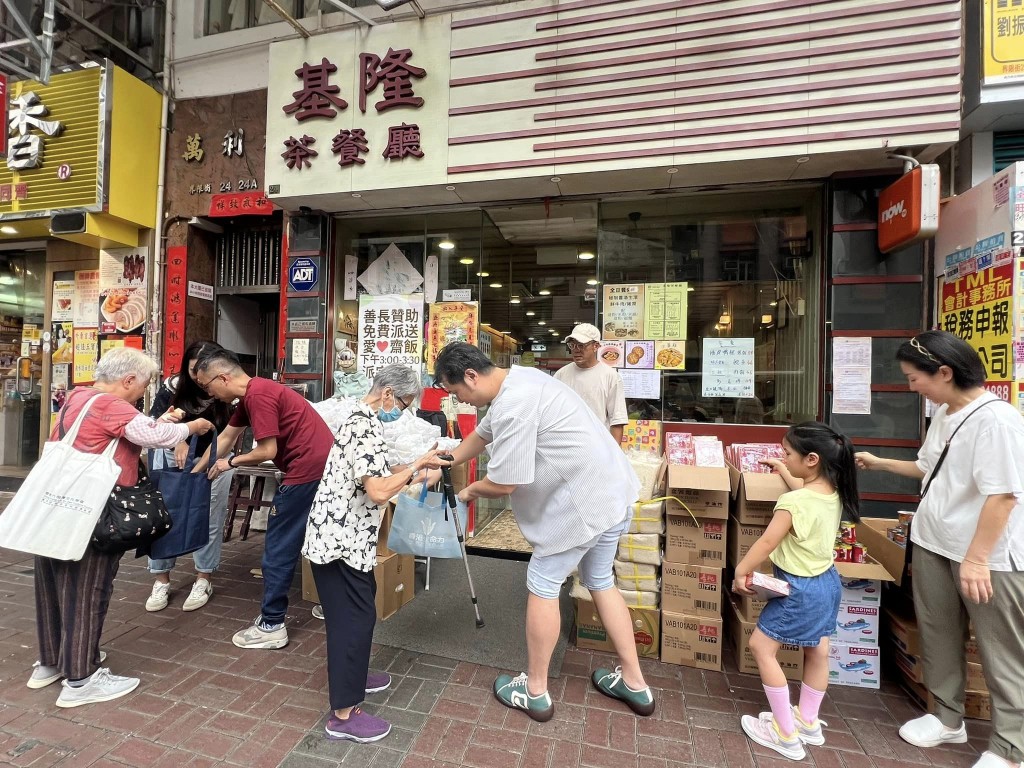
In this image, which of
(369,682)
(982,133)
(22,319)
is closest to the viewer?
(369,682)

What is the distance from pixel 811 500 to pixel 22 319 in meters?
10.5

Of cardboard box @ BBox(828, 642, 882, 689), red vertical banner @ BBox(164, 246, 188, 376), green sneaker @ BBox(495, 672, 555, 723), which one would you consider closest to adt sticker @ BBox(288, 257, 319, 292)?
red vertical banner @ BBox(164, 246, 188, 376)

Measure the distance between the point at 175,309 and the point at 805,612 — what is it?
7.53m

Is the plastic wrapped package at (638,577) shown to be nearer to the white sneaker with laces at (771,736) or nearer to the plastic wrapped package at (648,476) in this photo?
the plastic wrapped package at (648,476)

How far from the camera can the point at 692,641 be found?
125 inches

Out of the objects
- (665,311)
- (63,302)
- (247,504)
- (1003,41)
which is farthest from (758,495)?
(63,302)

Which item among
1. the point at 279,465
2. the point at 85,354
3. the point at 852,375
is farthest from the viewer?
the point at 85,354

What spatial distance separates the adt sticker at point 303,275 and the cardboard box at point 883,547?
589cm

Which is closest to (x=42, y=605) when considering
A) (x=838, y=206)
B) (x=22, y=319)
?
(x=838, y=206)

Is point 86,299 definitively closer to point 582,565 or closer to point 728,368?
point 582,565

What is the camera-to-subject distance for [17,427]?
24.4 ft

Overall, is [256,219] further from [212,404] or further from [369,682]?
[369,682]

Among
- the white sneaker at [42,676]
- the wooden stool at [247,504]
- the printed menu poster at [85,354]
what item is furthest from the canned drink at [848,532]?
the printed menu poster at [85,354]

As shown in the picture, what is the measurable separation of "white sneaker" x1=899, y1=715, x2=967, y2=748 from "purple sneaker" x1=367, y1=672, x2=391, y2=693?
112 inches
